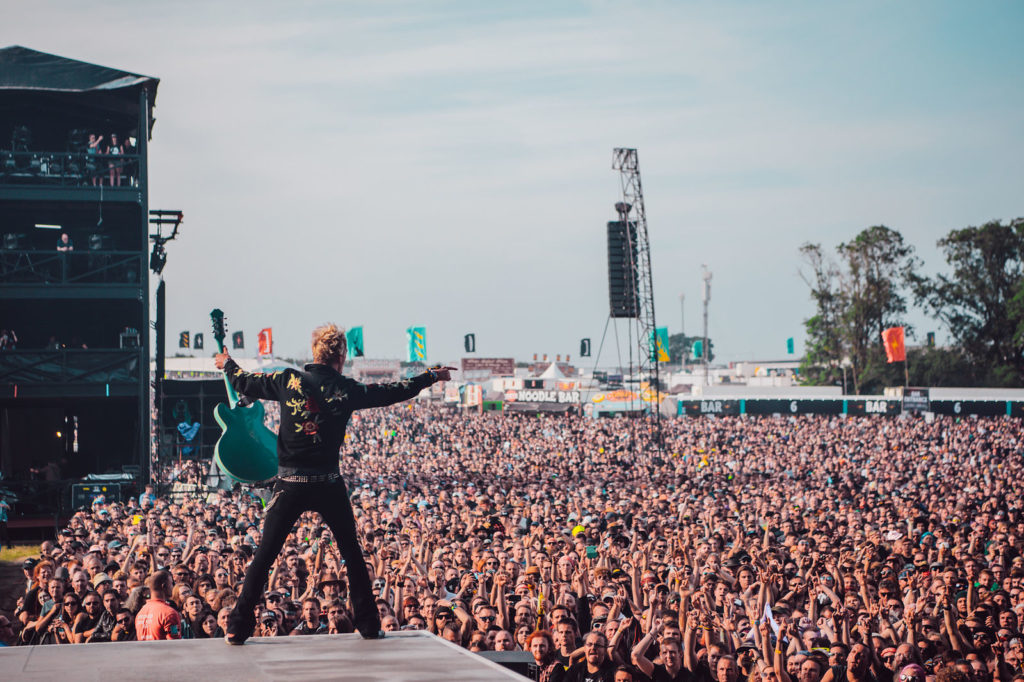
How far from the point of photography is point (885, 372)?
219 ft

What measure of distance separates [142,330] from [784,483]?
15.1 meters

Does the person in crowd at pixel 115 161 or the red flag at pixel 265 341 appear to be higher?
the person in crowd at pixel 115 161

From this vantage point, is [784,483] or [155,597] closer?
[155,597]

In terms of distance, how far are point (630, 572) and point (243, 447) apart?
489 centimetres

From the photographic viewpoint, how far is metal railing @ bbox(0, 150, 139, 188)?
69.2 ft

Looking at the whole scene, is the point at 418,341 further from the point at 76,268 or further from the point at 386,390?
the point at 386,390

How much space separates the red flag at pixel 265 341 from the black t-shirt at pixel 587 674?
45.8 metres

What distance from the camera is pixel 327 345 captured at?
5008 mm

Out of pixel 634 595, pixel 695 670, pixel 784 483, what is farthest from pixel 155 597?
pixel 784 483

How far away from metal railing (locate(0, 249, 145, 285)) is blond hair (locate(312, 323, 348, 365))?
18.1 meters

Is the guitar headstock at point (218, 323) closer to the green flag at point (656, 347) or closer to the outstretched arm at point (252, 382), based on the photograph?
the outstretched arm at point (252, 382)

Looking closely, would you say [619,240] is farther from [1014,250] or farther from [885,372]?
[1014,250]

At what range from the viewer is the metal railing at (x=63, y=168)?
69.2 ft

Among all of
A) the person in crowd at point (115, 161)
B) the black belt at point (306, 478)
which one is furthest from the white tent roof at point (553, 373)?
the black belt at point (306, 478)
